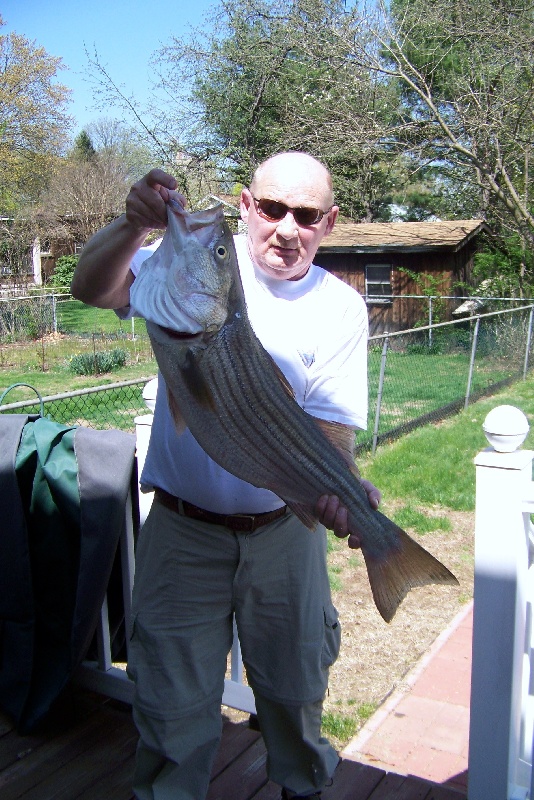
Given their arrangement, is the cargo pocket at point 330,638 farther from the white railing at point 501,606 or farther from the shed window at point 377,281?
the shed window at point 377,281

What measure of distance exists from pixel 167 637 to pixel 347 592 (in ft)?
10.7

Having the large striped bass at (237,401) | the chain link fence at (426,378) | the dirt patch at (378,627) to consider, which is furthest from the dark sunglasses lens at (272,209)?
the chain link fence at (426,378)

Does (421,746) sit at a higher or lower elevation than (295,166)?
lower

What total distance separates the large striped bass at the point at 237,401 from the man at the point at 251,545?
20 cm

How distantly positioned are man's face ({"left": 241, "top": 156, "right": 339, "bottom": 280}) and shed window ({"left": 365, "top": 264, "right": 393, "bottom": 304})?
20.3m

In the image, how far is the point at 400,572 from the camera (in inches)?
73.9

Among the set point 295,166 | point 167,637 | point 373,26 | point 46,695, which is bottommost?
point 46,695

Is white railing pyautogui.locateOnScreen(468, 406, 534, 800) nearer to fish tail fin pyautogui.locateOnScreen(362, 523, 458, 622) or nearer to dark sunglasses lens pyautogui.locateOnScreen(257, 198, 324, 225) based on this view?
fish tail fin pyautogui.locateOnScreen(362, 523, 458, 622)

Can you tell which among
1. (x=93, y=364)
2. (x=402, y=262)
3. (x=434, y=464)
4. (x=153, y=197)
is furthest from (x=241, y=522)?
(x=402, y=262)

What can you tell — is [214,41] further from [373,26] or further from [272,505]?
[272,505]

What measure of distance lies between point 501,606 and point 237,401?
3.92ft

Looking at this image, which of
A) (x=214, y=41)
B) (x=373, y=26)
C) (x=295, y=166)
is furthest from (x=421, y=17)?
(x=295, y=166)

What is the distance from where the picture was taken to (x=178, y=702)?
211 centimetres

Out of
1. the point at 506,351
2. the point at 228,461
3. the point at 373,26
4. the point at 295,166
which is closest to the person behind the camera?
the point at 228,461
